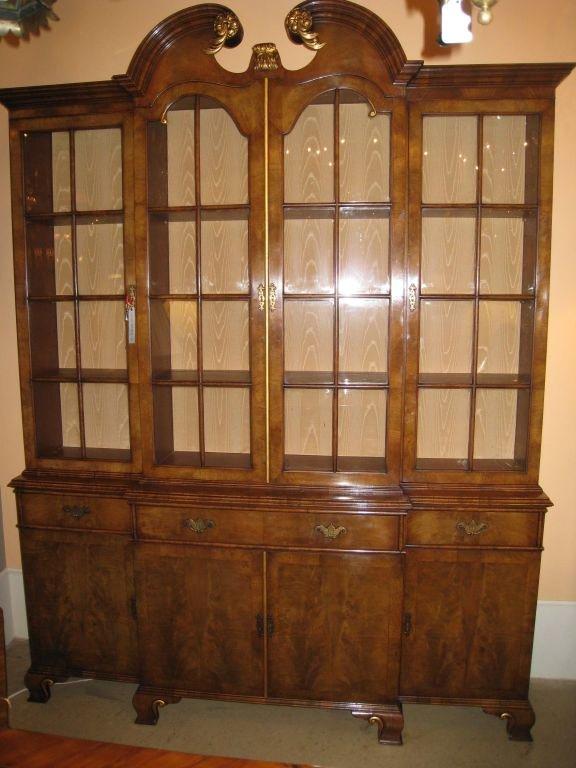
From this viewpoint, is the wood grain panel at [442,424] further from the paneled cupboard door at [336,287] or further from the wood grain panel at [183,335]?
the wood grain panel at [183,335]

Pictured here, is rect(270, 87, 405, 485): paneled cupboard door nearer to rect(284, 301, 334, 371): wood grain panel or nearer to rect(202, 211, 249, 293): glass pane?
rect(284, 301, 334, 371): wood grain panel

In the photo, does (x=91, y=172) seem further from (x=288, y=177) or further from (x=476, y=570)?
(x=476, y=570)

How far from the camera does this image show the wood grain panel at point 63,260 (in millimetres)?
2211

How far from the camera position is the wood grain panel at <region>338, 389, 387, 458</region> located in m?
2.12

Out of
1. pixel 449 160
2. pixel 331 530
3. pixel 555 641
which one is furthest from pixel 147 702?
pixel 449 160

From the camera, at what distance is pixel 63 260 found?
2242mm

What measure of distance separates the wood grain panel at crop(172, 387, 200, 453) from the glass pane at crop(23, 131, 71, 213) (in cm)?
90

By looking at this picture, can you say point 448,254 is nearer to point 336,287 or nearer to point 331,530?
point 336,287

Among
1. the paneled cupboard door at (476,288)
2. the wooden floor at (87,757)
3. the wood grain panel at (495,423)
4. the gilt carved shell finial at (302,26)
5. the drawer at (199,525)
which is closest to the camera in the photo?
the wooden floor at (87,757)

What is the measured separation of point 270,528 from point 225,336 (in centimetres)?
80

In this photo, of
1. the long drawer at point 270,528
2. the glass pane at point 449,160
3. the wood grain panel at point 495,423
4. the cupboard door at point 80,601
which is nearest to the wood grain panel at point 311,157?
the glass pane at point 449,160

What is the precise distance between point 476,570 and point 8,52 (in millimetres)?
2951

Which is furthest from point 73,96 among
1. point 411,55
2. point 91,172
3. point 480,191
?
point 480,191

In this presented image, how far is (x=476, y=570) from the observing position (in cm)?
196
